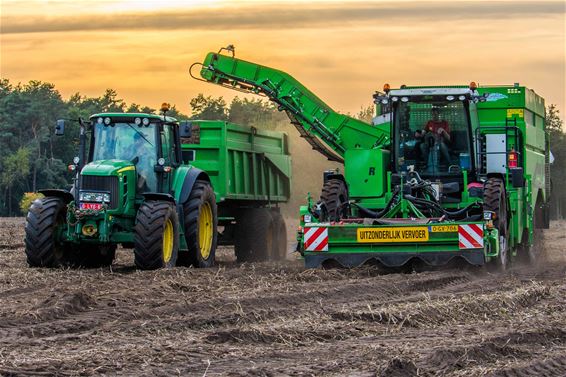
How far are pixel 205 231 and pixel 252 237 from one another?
3.17 metres

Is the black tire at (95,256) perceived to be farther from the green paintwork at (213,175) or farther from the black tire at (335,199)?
the black tire at (335,199)

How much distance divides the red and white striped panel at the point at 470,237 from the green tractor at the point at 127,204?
3957 mm

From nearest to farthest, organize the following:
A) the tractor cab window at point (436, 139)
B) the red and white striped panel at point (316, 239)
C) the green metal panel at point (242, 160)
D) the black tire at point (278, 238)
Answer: the red and white striped panel at point (316, 239) → the tractor cab window at point (436, 139) → the green metal panel at point (242, 160) → the black tire at point (278, 238)

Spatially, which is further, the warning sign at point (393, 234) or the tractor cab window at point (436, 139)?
the tractor cab window at point (436, 139)

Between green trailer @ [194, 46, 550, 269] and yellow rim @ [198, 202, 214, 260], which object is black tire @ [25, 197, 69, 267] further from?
green trailer @ [194, 46, 550, 269]

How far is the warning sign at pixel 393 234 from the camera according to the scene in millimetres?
16609

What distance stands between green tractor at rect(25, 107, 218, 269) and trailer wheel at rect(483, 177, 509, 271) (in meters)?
4.30

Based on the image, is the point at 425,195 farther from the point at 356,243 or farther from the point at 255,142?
the point at 255,142

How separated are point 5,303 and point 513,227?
992 cm

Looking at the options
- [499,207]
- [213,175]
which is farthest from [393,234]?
[213,175]

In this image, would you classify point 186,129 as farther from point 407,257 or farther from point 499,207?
point 499,207

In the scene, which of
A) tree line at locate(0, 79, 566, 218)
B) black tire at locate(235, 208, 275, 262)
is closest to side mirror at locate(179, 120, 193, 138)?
black tire at locate(235, 208, 275, 262)

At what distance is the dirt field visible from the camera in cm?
844

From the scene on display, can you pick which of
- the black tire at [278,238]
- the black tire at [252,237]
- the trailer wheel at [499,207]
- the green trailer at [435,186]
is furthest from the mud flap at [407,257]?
the black tire at [278,238]
